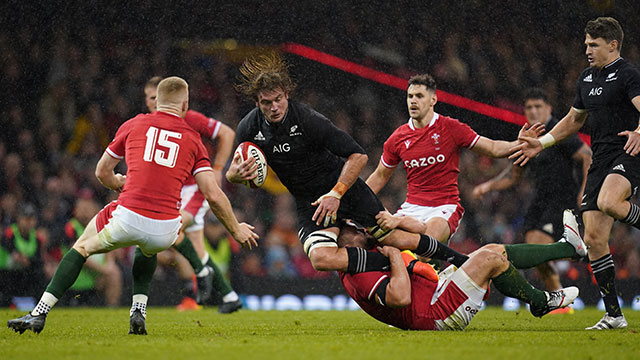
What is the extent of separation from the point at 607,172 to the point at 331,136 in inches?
81.3

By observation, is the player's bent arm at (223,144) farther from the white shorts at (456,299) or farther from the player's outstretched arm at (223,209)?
the white shorts at (456,299)

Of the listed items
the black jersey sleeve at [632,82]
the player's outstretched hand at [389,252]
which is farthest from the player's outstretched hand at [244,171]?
the black jersey sleeve at [632,82]

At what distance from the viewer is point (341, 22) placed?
14609 millimetres

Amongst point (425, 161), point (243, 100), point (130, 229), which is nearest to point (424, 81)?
point (425, 161)

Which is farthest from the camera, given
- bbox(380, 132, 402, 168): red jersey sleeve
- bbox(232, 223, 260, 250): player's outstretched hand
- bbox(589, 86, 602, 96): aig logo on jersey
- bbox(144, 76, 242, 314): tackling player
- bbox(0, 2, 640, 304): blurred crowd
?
bbox(0, 2, 640, 304): blurred crowd

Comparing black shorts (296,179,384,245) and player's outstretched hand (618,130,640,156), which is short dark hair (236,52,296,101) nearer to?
black shorts (296,179,384,245)

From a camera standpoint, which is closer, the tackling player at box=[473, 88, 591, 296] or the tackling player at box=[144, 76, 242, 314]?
the tackling player at box=[144, 76, 242, 314]

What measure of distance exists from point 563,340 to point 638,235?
7.94 m

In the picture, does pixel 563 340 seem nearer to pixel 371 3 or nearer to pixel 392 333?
pixel 392 333

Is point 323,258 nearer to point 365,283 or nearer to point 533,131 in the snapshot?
point 365,283

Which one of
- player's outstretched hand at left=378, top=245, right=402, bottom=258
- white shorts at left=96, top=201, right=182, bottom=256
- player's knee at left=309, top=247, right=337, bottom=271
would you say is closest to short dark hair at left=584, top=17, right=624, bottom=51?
player's outstretched hand at left=378, top=245, right=402, bottom=258

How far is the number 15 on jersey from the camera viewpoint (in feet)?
16.3

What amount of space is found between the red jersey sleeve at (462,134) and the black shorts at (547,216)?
82.9 inches

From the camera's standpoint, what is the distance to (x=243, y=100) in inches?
487
